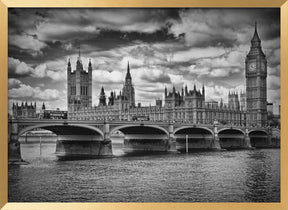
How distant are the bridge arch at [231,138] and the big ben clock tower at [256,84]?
1388mm

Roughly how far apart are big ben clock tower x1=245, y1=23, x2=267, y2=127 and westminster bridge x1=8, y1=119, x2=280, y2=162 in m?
1.10

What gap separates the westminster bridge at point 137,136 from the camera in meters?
22.1

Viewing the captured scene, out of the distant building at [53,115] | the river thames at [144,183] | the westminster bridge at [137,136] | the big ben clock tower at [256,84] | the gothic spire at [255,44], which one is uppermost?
the gothic spire at [255,44]

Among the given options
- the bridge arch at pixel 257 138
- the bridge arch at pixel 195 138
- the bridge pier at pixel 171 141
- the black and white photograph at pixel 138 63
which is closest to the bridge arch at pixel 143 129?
the bridge pier at pixel 171 141

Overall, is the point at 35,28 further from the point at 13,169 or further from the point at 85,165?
the point at 85,165

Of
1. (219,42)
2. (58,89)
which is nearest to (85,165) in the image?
(58,89)

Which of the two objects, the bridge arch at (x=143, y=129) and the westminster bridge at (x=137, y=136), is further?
the bridge arch at (x=143, y=129)

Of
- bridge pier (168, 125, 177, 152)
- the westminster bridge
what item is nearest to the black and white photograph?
the westminster bridge

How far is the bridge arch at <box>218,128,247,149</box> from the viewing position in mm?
38031

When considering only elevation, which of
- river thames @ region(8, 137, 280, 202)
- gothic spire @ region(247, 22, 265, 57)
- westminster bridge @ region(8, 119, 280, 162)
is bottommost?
river thames @ region(8, 137, 280, 202)

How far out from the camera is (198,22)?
1204 cm

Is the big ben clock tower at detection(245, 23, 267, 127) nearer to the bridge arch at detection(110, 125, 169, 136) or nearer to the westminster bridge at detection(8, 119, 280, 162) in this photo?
the westminster bridge at detection(8, 119, 280, 162)

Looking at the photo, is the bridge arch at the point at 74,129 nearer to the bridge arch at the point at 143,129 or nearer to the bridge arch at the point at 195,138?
the bridge arch at the point at 143,129

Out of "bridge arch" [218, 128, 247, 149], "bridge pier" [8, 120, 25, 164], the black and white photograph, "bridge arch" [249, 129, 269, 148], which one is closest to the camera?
the black and white photograph
